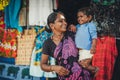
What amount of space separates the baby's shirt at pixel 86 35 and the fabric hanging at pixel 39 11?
2.92 feet

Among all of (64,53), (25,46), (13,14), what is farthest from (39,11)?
(64,53)

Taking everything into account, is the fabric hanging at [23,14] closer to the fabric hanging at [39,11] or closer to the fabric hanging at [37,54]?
the fabric hanging at [39,11]

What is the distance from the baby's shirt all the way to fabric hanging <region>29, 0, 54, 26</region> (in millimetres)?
889

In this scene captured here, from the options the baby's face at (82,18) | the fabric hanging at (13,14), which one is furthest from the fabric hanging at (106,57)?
the fabric hanging at (13,14)

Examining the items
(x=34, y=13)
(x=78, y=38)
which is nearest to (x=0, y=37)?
(x=34, y=13)

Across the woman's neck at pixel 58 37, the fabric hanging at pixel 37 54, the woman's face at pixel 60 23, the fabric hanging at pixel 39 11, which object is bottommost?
the fabric hanging at pixel 37 54

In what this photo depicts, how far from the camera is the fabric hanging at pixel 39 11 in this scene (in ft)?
17.7

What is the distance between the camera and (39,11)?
546cm

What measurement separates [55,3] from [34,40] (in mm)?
770

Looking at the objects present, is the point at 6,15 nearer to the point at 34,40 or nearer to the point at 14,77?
the point at 34,40

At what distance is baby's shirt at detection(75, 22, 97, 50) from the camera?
4684 millimetres

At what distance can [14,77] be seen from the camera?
5.96 m

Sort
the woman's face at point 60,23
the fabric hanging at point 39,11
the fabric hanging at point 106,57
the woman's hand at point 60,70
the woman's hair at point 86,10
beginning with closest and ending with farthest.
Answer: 1. the woman's hand at point 60,70
2. the woman's face at point 60,23
3. the woman's hair at point 86,10
4. the fabric hanging at point 106,57
5. the fabric hanging at point 39,11

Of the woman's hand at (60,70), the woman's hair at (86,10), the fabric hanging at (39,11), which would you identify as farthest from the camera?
the fabric hanging at (39,11)
